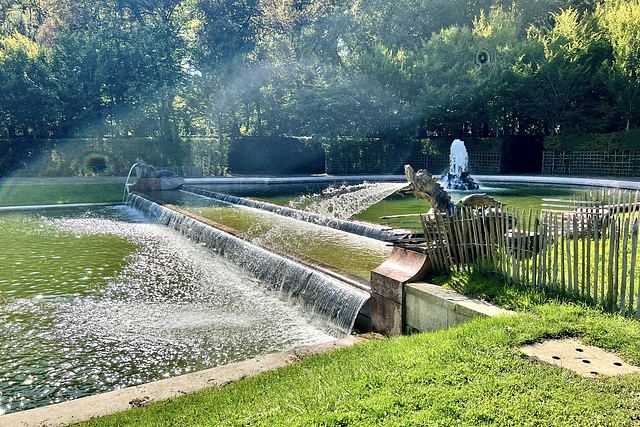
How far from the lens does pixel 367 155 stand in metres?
30.3

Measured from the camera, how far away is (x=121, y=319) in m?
6.05

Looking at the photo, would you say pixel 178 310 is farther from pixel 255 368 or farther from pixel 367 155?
pixel 367 155

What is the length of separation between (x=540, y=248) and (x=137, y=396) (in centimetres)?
353

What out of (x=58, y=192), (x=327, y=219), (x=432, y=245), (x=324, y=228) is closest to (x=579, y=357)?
(x=432, y=245)

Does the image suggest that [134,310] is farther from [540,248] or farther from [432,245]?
[540,248]

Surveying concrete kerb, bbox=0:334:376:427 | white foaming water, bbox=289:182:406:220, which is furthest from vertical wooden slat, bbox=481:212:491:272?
white foaming water, bbox=289:182:406:220

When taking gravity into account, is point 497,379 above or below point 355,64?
below

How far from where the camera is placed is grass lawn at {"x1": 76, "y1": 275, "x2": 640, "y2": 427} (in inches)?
105

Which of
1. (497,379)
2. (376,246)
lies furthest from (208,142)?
(497,379)

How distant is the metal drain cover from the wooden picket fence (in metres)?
0.74

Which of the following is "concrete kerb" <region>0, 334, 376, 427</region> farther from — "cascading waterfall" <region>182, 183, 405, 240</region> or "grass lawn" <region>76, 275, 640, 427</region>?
"cascading waterfall" <region>182, 183, 405, 240</region>

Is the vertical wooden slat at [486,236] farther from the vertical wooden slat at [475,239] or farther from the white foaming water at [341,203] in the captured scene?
the white foaming water at [341,203]

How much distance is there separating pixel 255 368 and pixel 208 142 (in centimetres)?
2841

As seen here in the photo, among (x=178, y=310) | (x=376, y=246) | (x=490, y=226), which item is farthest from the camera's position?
(x=376, y=246)
